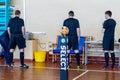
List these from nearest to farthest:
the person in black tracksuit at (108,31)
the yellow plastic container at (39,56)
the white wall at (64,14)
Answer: the person in black tracksuit at (108,31) < the white wall at (64,14) < the yellow plastic container at (39,56)

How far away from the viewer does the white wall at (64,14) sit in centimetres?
987

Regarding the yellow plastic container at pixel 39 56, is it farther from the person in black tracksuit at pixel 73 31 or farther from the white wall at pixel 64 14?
the person in black tracksuit at pixel 73 31

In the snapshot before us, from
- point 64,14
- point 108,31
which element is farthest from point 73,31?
point 64,14

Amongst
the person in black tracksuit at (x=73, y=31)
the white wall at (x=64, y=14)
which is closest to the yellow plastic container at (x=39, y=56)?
the white wall at (x=64, y=14)

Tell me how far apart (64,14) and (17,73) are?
323 cm

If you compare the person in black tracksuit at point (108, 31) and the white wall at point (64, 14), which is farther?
the white wall at point (64, 14)

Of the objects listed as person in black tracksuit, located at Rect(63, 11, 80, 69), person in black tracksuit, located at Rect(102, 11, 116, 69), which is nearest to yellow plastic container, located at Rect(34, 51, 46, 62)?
person in black tracksuit, located at Rect(63, 11, 80, 69)

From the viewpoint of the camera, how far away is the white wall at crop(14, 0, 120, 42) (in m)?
9.87

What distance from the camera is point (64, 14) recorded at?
1028cm

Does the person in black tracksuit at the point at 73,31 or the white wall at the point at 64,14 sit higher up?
the white wall at the point at 64,14

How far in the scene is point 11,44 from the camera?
331 inches

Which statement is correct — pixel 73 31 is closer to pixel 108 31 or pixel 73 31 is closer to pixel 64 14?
pixel 108 31

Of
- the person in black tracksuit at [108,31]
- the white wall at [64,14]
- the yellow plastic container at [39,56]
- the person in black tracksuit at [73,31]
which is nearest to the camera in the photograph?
the person in black tracksuit at [73,31]

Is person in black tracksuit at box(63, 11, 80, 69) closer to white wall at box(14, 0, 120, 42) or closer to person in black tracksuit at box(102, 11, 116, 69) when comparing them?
person in black tracksuit at box(102, 11, 116, 69)
